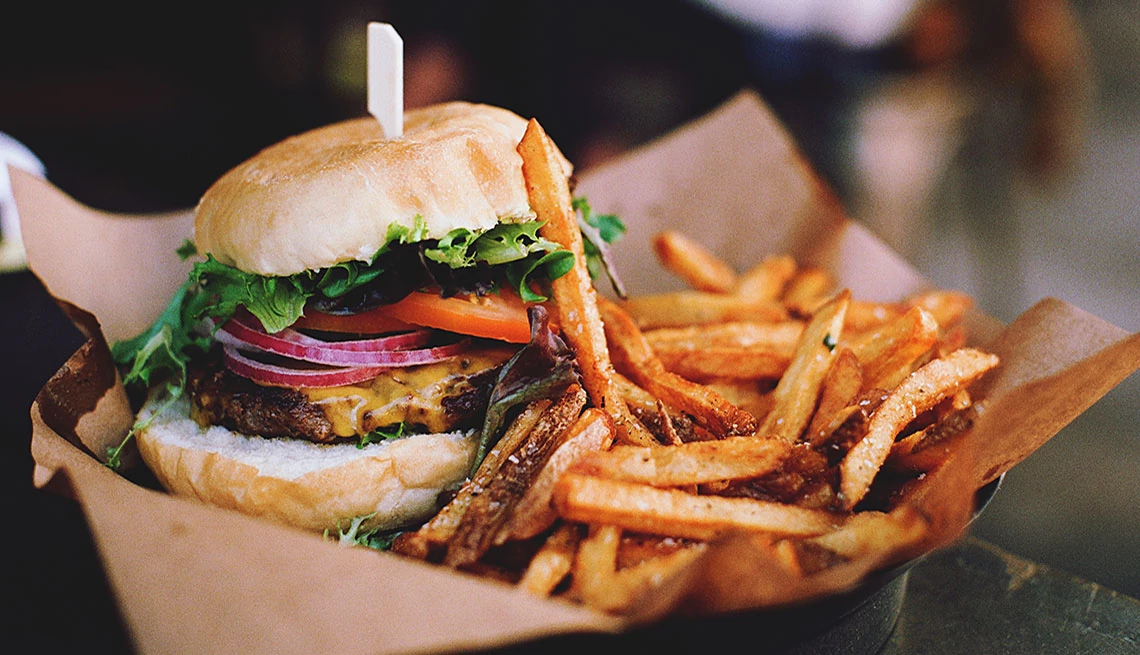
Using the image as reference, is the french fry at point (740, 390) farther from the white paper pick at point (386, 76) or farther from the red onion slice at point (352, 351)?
the white paper pick at point (386, 76)

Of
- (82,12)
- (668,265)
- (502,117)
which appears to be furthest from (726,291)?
(82,12)

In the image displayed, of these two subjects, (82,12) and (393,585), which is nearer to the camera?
(393,585)

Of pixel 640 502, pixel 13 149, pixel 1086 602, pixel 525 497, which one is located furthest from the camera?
pixel 13 149

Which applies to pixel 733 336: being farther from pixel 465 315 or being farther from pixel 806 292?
pixel 465 315

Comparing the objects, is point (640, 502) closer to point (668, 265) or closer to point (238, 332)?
point (238, 332)

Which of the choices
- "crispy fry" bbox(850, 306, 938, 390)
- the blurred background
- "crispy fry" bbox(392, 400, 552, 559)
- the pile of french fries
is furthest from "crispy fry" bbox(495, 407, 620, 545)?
the blurred background

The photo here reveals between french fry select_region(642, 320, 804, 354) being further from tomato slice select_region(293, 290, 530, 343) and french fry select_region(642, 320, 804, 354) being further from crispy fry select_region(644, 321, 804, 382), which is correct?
tomato slice select_region(293, 290, 530, 343)

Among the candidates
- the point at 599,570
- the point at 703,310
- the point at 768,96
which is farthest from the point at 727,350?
the point at 768,96

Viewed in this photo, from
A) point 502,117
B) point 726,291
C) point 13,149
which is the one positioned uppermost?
point 502,117
